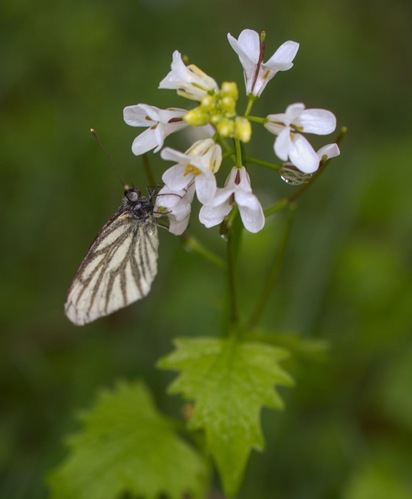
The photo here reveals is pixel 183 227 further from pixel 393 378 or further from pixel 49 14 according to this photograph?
pixel 49 14

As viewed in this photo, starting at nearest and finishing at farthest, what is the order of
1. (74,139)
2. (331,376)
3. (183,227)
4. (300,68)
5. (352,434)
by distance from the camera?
(183,227), (352,434), (331,376), (74,139), (300,68)

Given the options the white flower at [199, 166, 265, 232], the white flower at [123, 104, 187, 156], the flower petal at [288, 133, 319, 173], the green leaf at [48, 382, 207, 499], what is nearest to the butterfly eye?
the white flower at [123, 104, 187, 156]

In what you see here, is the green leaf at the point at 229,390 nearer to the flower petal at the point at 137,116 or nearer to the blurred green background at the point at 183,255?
the flower petal at the point at 137,116

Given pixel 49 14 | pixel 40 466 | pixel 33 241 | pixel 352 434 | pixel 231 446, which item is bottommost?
pixel 352 434

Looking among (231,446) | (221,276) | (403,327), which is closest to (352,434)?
(403,327)

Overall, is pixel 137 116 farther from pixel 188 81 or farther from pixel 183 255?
pixel 183 255

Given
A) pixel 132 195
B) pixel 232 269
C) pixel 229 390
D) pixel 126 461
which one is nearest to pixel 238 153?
pixel 232 269

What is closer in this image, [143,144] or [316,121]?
[316,121]
